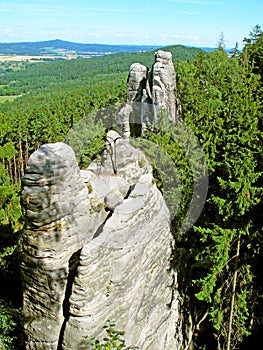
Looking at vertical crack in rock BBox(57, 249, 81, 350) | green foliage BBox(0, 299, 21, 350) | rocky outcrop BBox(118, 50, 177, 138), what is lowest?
green foliage BBox(0, 299, 21, 350)

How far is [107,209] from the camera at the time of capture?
10.2 metres

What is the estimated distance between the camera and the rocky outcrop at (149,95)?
77.6 feet

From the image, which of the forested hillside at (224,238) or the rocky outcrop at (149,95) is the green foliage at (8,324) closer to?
the forested hillside at (224,238)

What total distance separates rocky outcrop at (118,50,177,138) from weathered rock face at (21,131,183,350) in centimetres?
1287

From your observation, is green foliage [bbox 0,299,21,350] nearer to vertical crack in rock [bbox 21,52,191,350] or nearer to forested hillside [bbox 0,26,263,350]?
forested hillside [bbox 0,26,263,350]

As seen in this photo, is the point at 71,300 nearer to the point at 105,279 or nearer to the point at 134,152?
the point at 105,279

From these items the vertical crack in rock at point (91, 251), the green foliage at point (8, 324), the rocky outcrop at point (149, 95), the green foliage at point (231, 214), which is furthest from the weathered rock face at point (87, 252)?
the rocky outcrop at point (149, 95)

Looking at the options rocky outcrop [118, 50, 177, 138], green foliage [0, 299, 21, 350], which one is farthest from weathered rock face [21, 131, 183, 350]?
rocky outcrop [118, 50, 177, 138]

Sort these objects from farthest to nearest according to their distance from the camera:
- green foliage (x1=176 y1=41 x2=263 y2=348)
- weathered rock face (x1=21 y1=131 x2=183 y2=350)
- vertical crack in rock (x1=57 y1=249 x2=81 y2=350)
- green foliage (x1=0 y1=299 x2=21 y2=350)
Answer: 1. green foliage (x1=176 y1=41 x2=263 y2=348)
2. green foliage (x1=0 y1=299 x2=21 y2=350)
3. vertical crack in rock (x1=57 y1=249 x2=81 y2=350)
4. weathered rock face (x1=21 y1=131 x2=183 y2=350)

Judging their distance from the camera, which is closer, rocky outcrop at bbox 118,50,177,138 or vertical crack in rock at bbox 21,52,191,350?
vertical crack in rock at bbox 21,52,191,350

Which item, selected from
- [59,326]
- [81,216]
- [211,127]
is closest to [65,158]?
[81,216]

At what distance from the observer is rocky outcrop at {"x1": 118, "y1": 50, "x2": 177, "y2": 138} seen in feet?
77.6

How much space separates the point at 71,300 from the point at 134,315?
2264 mm

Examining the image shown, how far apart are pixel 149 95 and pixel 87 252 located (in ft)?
58.9
